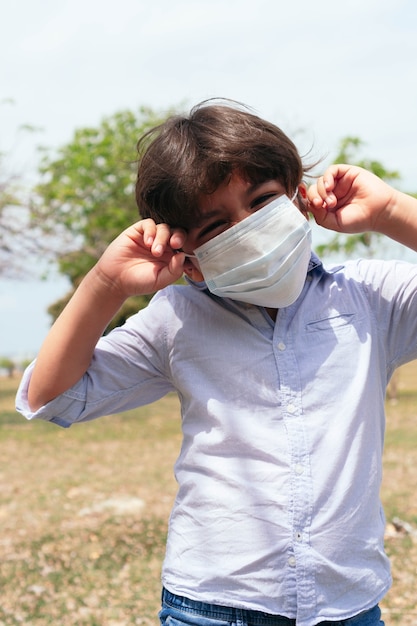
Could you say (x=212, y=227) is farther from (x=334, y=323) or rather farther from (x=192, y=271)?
(x=334, y=323)

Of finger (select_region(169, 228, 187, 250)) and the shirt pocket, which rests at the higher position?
finger (select_region(169, 228, 187, 250))

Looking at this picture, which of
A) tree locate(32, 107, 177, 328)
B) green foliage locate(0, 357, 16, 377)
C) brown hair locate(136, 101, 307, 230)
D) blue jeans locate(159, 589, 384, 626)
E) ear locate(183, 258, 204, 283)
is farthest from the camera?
Result: green foliage locate(0, 357, 16, 377)

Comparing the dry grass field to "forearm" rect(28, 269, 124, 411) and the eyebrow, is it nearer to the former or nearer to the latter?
"forearm" rect(28, 269, 124, 411)

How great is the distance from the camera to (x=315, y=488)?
1675mm

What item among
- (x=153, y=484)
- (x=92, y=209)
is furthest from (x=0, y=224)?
(x=153, y=484)

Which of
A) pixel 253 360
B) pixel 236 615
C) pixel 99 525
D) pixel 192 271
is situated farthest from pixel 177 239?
pixel 99 525

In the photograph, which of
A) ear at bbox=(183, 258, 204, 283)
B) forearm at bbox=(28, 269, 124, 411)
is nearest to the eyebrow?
ear at bbox=(183, 258, 204, 283)

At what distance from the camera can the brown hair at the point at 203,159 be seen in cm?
175

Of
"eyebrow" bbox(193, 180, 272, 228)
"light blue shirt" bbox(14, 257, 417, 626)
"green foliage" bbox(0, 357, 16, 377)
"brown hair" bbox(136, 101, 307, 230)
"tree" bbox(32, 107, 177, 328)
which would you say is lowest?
"green foliage" bbox(0, 357, 16, 377)

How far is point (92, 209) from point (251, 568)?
16845 mm

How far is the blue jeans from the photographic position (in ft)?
5.41

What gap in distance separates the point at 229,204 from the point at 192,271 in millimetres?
204

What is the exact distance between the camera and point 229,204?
177 cm

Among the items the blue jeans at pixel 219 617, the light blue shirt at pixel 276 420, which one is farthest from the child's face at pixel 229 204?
the blue jeans at pixel 219 617
